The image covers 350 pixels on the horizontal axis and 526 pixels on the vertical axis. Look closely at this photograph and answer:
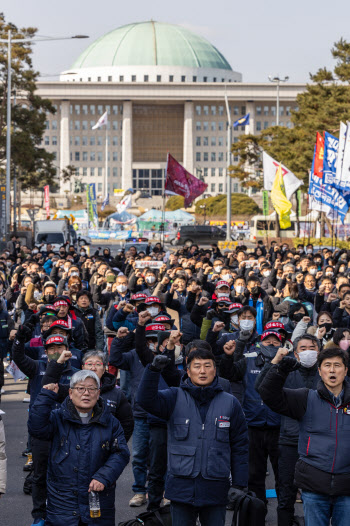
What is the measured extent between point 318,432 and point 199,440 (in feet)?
2.34

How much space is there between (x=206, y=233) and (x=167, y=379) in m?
55.6

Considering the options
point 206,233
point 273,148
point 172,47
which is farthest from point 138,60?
point 273,148

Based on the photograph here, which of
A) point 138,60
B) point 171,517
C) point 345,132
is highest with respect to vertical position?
point 138,60

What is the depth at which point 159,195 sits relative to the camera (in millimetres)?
145500

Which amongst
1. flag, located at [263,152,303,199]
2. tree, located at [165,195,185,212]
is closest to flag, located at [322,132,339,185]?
flag, located at [263,152,303,199]

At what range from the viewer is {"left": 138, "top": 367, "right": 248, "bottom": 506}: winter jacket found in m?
5.62

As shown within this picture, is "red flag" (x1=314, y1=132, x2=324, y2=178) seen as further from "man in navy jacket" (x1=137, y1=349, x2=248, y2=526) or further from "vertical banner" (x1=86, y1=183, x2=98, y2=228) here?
"vertical banner" (x1=86, y1=183, x2=98, y2=228)

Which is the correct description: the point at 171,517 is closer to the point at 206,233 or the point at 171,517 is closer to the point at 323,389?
the point at 323,389

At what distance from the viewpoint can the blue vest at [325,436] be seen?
560 centimetres

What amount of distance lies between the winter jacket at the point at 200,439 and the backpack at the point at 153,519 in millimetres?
150

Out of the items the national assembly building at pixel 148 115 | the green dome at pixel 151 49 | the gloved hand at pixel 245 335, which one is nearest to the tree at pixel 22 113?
the gloved hand at pixel 245 335

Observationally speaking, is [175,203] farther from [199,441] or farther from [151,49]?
[199,441]

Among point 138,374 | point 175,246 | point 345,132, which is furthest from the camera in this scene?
point 175,246

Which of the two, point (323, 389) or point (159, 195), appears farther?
point (159, 195)
